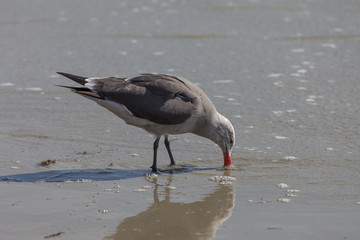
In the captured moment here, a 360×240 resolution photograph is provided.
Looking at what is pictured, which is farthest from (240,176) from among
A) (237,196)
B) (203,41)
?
(203,41)

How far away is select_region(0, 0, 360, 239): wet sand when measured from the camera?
4.89 meters

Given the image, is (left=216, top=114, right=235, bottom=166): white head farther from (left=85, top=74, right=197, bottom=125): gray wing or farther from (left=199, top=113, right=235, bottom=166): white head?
(left=85, top=74, right=197, bottom=125): gray wing

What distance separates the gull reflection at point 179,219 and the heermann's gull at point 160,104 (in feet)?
3.42

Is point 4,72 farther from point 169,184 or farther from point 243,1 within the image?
point 243,1

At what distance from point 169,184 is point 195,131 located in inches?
38.5

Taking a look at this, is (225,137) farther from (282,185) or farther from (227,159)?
(282,185)

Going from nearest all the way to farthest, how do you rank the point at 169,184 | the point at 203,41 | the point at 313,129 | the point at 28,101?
the point at 169,184 < the point at 313,129 < the point at 28,101 < the point at 203,41

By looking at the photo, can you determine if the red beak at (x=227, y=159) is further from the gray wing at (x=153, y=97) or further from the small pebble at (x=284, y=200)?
A: the small pebble at (x=284, y=200)

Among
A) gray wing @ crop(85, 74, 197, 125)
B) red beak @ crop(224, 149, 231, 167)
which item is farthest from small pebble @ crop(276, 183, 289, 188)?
gray wing @ crop(85, 74, 197, 125)

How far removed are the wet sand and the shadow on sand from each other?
0.08 ft

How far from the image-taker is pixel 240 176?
19.7ft

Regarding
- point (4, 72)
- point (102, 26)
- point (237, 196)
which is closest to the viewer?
point (237, 196)

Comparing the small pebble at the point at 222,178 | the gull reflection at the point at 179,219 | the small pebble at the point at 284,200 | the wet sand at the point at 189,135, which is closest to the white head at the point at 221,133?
the wet sand at the point at 189,135

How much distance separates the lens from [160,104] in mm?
6391
